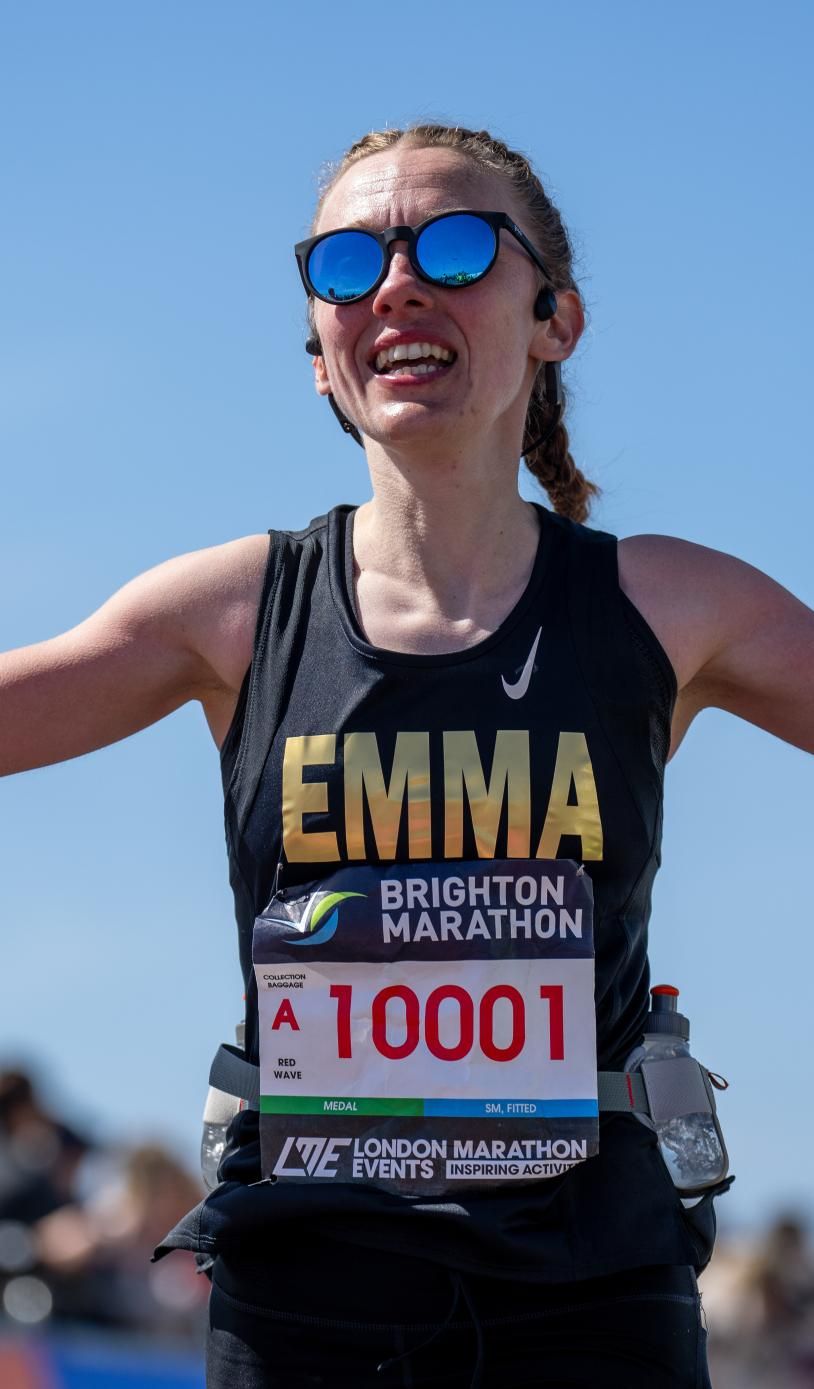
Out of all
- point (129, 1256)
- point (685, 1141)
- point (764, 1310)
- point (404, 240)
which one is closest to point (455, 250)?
point (404, 240)

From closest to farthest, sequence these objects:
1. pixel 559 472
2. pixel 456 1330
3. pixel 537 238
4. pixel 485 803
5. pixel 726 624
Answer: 1. pixel 456 1330
2. pixel 485 803
3. pixel 726 624
4. pixel 537 238
5. pixel 559 472

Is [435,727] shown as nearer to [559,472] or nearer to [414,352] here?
[414,352]

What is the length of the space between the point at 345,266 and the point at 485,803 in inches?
41.3

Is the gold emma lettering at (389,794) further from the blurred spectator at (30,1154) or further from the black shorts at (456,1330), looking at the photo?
the blurred spectator at (30,1154)

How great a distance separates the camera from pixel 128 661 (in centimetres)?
334

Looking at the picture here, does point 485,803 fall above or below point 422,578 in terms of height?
below

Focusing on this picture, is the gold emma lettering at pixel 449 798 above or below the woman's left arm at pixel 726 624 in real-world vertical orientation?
below

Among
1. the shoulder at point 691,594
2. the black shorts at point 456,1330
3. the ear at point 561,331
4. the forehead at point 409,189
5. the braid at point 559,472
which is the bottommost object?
the black shorts at point 456,1330

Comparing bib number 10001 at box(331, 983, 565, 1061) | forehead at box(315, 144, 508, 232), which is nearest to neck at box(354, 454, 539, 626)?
forehead at box(315, 144, 508, 232)

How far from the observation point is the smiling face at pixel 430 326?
3340mm

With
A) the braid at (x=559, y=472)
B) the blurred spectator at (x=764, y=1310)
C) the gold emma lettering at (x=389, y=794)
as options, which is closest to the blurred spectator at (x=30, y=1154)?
the blurred spectator at (x=764, y=1310)

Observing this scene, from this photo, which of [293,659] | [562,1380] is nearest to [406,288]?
[293,659]

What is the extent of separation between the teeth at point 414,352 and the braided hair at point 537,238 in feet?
1.30

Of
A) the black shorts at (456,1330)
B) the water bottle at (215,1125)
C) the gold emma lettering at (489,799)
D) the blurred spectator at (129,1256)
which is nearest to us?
the black shorts at (456,1330)
